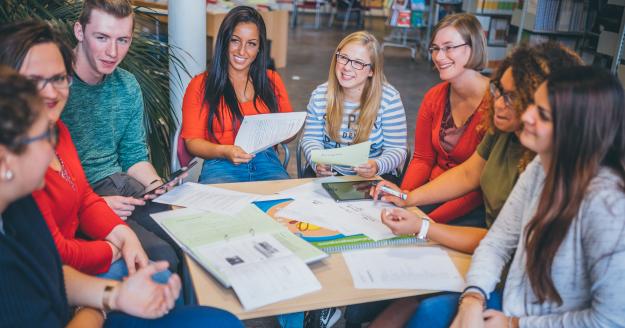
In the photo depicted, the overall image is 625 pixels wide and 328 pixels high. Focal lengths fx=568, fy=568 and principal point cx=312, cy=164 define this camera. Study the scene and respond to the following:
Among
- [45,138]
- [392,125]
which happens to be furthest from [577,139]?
[392,125]

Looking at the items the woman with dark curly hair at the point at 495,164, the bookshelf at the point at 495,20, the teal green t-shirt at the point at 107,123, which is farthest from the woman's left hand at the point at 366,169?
the bookshelf at the point at 495,20

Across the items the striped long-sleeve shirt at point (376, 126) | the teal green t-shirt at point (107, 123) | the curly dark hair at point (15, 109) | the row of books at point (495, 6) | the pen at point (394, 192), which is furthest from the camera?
the row of books at point (495, 6)

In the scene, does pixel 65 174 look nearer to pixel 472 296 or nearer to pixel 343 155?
pixel 343 155

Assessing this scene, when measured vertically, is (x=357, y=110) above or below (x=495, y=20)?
below

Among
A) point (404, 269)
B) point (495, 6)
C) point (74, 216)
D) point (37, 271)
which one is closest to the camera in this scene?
point (37, 271)

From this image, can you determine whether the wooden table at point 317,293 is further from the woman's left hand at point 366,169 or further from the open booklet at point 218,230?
the woman's left hand at point 366,169

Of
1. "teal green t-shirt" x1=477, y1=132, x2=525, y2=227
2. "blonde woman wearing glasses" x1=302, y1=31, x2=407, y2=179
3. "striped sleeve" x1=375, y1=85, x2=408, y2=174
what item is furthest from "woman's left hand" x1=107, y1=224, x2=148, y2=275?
"striped sleeve" x1=375, y1=85, x2=408, y2=174

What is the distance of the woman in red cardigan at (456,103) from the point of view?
2.21m

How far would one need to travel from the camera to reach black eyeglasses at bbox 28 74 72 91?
1.44 meters

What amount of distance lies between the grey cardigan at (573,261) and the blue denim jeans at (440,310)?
41 mm

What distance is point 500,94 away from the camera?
5.58 feet

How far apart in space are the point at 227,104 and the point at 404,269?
1.29 metres

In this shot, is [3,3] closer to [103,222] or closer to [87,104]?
[87,104]

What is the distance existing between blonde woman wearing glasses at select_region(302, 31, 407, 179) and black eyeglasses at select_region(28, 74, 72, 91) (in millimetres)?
1153
